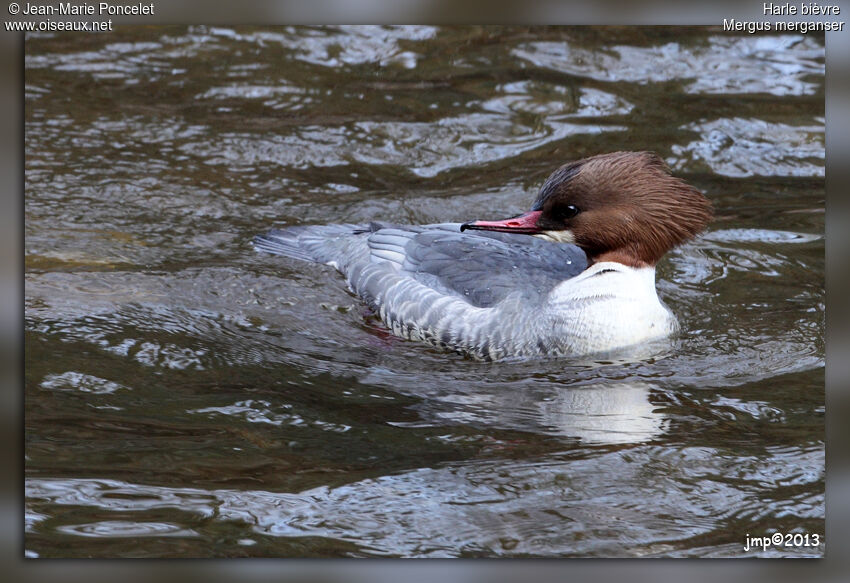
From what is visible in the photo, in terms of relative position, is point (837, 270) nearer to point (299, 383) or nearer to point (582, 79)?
point (299, 383)

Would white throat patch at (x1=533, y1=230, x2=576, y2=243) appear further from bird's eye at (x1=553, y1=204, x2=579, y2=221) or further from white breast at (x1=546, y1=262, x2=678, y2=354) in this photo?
white breast at (x1=546, y1=262, x2=678, y2=354)

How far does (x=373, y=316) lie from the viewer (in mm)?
6387

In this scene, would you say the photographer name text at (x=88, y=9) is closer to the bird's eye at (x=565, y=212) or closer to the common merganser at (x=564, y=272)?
the common merganser at (x=564, y=272)

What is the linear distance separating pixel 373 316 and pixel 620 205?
1.63 meters

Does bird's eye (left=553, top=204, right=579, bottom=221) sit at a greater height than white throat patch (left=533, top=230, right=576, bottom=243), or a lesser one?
greater

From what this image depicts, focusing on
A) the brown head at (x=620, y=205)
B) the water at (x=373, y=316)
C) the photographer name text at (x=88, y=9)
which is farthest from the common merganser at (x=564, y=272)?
the photographer name text at (x=88, y=9)

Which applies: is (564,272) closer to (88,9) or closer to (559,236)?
(559,236)

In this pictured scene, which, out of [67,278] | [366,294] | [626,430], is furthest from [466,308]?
[67,278]

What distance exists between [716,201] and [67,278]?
433cm

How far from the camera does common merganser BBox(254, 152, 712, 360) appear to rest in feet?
18.4

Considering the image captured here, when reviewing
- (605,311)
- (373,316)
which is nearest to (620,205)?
(605,311)

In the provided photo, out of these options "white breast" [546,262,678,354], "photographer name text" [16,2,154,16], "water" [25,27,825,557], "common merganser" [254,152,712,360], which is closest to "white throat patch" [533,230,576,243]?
"common merganser" [254,152,712,360]

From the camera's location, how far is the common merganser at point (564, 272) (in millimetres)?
5613

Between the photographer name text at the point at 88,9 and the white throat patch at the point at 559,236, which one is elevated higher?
the photographer name text at the point at 88,9
